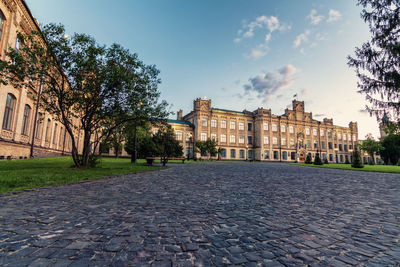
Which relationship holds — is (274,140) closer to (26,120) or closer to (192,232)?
(26,120)

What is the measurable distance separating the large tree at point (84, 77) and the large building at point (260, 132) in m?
37.1

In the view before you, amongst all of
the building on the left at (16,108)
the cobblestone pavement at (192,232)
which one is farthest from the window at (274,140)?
the cobblestone pavement at (192,232)

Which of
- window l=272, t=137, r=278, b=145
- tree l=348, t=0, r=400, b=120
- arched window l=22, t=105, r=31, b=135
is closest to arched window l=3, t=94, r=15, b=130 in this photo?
arched window l=22, t=105, r=31, b=135

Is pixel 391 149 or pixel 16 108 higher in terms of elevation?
pixel 16 108

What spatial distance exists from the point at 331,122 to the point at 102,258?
265 ft

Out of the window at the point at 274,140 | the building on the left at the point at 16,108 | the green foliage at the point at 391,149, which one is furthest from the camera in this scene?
the window at the point at 274,140

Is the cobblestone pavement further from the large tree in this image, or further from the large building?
the large building

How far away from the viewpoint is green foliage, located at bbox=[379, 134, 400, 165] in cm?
5572

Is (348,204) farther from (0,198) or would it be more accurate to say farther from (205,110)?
(205,110)

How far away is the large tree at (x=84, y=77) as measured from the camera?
10812 millimetres

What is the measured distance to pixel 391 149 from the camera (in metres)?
57.3

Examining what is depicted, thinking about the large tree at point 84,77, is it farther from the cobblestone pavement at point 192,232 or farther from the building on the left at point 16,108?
the cobblestone pavement at point 192,232

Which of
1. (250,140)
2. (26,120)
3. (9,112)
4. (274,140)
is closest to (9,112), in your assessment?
(9,112)

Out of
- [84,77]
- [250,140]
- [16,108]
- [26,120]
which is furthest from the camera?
A: [250,140]
